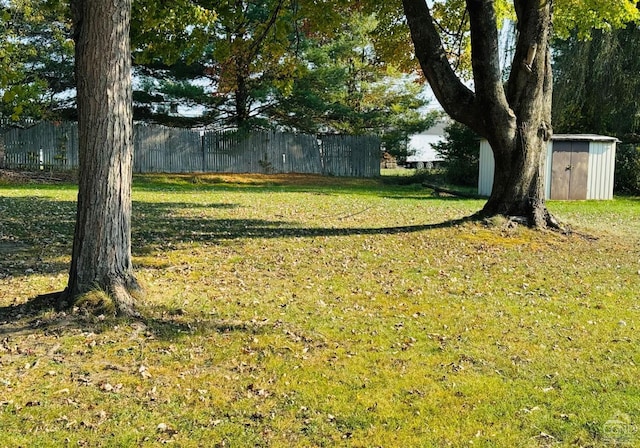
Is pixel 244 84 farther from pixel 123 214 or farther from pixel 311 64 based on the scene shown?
pixel 123 214

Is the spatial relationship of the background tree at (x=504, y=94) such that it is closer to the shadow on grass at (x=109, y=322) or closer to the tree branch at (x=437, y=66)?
the tree branch at (x=437, y=66)

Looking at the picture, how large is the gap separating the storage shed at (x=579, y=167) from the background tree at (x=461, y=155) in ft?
21.3

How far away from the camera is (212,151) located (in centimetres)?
3231

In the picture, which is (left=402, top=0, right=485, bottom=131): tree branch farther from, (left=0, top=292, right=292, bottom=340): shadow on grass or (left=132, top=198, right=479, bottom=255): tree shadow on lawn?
(left=0, top=292, right=292, bottom=340): shadow on grass

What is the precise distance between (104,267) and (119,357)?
1.25 metres

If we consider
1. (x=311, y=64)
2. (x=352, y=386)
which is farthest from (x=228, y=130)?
(x=352, y=386)

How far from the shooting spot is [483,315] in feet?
22.6

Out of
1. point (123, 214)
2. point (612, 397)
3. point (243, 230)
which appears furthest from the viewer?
point (243, 230)

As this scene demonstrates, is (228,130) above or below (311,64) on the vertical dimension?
below

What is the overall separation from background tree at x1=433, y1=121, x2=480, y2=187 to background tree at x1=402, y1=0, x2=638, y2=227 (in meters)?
16.4

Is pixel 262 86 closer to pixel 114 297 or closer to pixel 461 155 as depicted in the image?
pixel 461 155

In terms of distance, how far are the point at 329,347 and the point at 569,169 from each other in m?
19.7

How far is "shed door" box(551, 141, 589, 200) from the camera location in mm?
22688

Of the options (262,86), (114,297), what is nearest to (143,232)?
(114,297)
